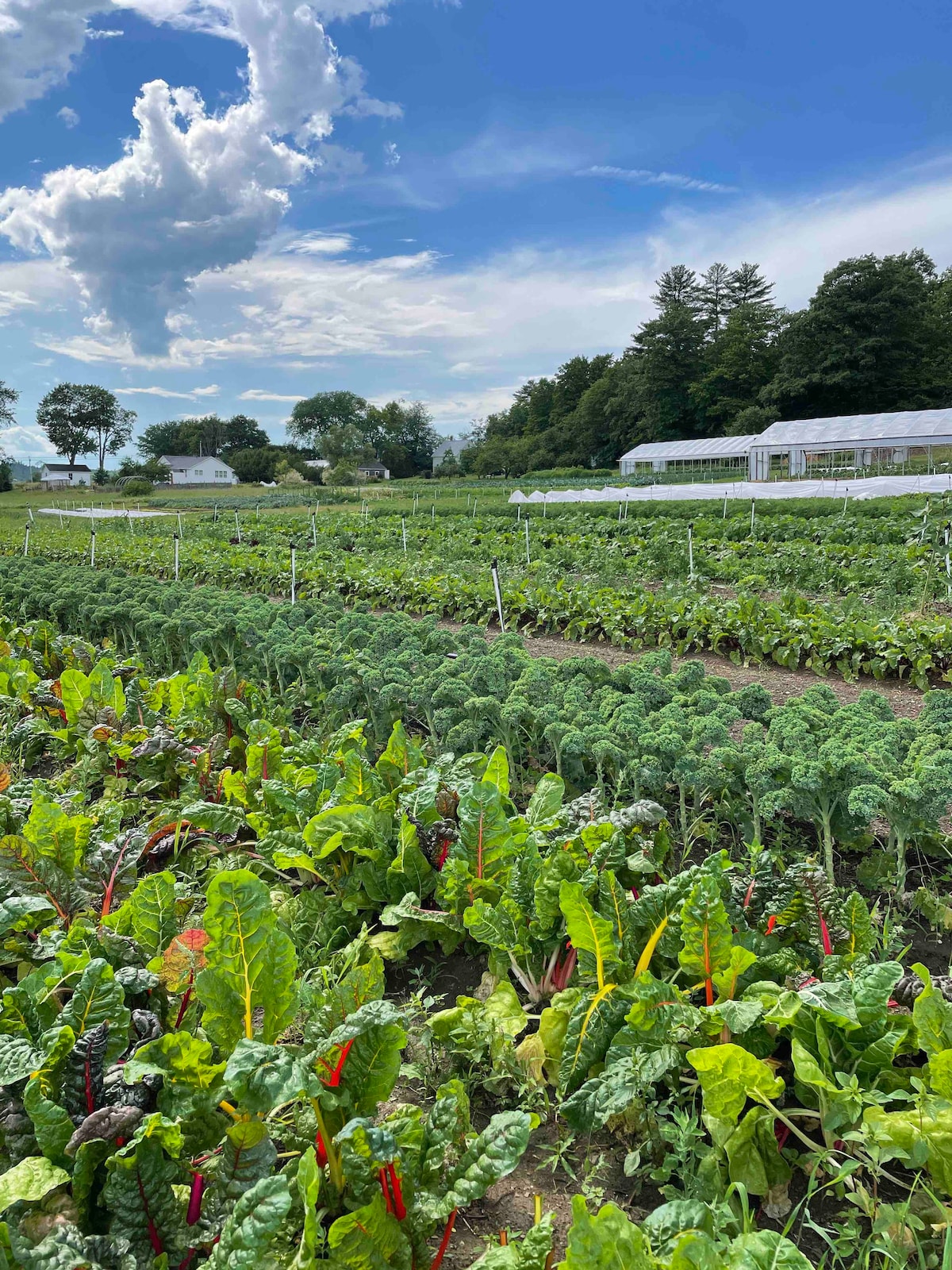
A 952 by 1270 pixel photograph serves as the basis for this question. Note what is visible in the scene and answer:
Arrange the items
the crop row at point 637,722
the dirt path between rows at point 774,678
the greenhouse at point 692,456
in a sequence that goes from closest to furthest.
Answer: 1. the crop row at point 637,722
2. the dirt path between rows at point 774,678
3. the greenhouse at point 692,456

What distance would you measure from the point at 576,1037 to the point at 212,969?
1079mm

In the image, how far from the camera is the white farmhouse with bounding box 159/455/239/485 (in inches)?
3568

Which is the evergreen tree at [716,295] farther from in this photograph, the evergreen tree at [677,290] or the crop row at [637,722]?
the crop row at [637,722]

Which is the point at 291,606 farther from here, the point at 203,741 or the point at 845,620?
the point at 845,620

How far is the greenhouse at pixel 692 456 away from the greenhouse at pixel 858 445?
2349 mm

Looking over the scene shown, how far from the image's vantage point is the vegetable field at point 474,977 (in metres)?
1.87

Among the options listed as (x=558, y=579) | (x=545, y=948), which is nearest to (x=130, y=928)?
(x=545, y=948)

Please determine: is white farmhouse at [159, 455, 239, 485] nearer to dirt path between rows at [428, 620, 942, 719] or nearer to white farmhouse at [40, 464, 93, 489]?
white farmhouse at [40, 464, 93, 489]

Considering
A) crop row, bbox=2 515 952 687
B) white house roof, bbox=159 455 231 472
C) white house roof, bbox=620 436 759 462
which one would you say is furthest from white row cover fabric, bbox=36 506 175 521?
white house roof, bbox=159 455 231 472

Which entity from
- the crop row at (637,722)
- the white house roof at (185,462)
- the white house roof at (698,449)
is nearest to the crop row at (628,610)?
the crop row at (637,722)

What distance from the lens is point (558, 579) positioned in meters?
11.7

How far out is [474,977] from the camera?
313 centimetres

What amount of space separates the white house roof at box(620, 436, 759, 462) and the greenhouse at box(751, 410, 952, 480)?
1599mm

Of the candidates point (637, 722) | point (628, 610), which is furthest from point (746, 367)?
point (637, 722)
